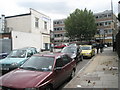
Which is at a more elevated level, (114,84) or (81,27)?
(81,27)

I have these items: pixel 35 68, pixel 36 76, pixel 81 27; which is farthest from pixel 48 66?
pixel 81 27

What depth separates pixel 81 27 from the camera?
142 ft

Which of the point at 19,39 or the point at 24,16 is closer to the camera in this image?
the point at 19,39

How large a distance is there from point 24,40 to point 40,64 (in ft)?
56.1

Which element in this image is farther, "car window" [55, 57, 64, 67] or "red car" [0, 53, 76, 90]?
"car window" [55, 57, 64, 67]

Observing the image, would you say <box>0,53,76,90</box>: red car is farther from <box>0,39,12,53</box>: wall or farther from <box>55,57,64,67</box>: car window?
<box>0,39,12,53</box>: wall

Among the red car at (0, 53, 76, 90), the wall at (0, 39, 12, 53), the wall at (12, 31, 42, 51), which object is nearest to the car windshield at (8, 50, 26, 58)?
the red car at (0, 53, 76, 90)

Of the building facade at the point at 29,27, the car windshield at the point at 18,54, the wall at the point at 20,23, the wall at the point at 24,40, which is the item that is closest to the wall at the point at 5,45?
the wall at the point at 24,40

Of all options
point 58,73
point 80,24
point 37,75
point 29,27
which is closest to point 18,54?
point 58,73

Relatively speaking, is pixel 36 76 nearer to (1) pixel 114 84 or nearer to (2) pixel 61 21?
(1) pixel 114 84

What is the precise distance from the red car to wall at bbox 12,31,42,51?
14.8 metres

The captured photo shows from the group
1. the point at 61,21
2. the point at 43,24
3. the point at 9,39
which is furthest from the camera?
the point at 61,21

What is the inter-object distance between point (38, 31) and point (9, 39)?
26.5 feet

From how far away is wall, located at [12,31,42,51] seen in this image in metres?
20.2
